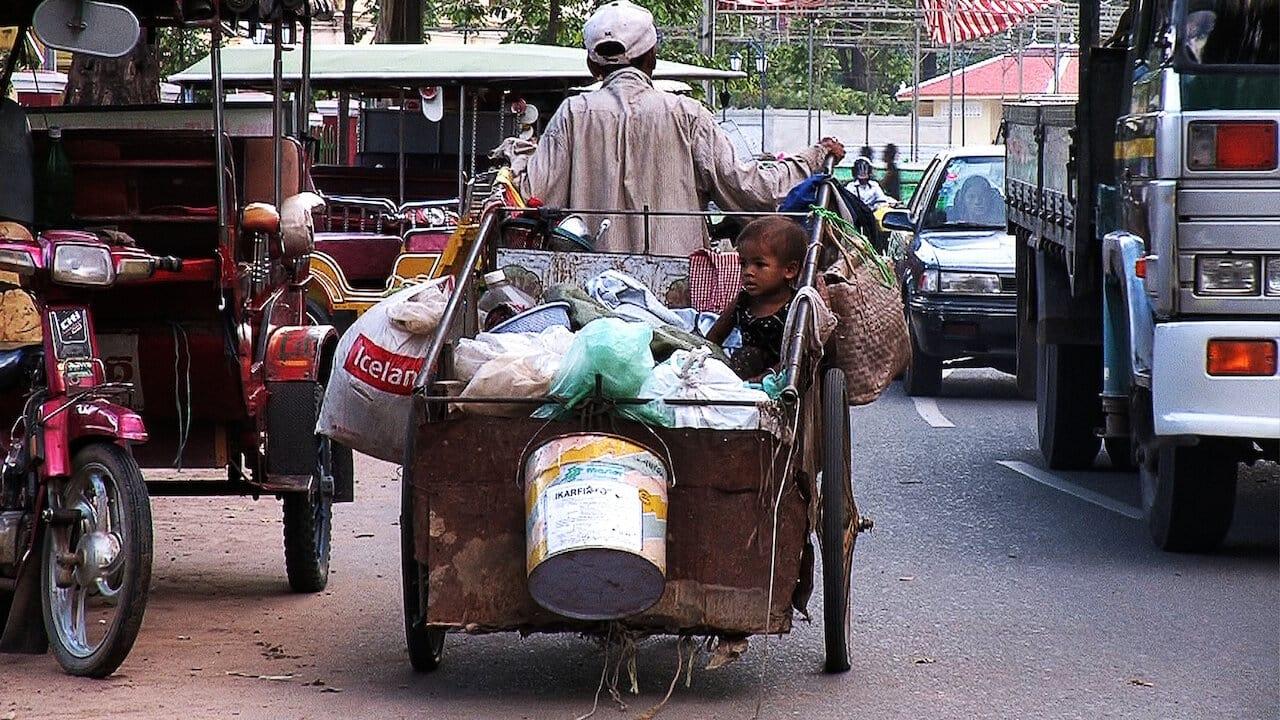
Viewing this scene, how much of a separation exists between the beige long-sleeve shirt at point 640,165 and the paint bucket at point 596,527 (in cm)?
204

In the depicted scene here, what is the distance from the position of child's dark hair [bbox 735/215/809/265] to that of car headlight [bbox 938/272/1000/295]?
8.63 m

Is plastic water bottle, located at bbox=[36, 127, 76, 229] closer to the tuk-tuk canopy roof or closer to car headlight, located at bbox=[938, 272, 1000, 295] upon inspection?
car headlight, located at bbox=[938, 272, 1000, 295]

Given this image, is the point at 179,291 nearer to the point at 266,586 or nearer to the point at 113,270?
the point at 113,270

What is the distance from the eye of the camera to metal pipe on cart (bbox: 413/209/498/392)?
5.26 m

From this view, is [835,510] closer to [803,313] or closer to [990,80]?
[803,313]

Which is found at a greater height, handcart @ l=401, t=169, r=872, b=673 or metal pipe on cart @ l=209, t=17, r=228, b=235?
metal pipe on cart @ l=209, t=17, r=228, b=235

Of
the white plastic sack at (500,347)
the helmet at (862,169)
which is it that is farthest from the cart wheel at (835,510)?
the helmet at (862,169)

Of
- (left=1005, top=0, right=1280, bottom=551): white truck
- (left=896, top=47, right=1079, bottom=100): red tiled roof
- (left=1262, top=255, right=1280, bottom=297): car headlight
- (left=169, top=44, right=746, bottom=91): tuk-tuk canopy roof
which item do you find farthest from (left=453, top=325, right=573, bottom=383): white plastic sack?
(left=896, top=47, right=1079, bottom=100): red tiled roof

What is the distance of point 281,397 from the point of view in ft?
22.1

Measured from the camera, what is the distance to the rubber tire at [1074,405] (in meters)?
10.5

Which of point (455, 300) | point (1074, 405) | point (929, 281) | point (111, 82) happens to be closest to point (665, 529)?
point (455, 300)

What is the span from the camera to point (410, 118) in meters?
18.3

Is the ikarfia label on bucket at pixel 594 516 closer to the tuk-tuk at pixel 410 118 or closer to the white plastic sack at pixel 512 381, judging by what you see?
the white plastic sack at pixel 512 381

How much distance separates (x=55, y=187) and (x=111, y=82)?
749 cm
